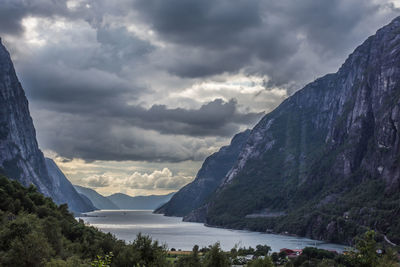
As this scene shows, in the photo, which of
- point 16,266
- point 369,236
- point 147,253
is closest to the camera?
point 369,236

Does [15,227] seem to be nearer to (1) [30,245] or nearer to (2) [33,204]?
(1) [30,245]

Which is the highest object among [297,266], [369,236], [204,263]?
[369,236]

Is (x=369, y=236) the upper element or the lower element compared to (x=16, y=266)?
upper

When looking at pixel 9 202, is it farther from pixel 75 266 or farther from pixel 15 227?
pixel 75 266

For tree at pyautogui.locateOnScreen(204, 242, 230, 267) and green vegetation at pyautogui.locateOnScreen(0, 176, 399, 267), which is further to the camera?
tree at pyautogui.locateOnScreen(204, 242, 230, 267)

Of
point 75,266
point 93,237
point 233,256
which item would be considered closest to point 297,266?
point 93,237

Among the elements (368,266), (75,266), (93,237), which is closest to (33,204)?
(93,237)

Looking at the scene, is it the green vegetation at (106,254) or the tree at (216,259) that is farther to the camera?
the tree at (216,259)

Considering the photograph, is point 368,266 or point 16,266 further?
point 16,266

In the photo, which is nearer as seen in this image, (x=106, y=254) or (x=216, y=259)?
(x=106, y=254)

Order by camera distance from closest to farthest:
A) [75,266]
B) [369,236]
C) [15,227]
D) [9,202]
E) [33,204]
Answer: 1. [75,266]
2. [369,236]
3. [15,227]
4. [9,202]
5. [33,204]
